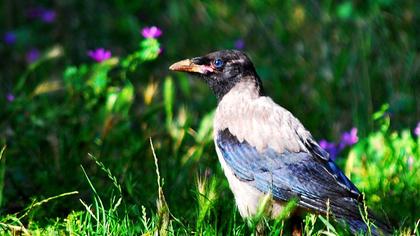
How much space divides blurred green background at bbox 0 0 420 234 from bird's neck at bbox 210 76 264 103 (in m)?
0.49

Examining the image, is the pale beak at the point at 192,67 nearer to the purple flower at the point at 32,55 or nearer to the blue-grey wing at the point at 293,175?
the blue-grey wing at the point at 293,175

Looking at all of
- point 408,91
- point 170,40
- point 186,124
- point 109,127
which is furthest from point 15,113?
point 408,91

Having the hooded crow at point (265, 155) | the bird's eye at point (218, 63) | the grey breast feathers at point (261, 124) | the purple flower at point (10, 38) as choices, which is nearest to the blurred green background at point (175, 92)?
the purple flower at point (10, 38)

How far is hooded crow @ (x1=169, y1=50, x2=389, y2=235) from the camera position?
4.42m

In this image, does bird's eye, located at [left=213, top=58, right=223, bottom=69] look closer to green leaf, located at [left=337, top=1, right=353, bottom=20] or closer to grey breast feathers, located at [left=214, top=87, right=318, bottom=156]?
grey breast feathers, located at [left=214, top=87, right=318, bottom=156]

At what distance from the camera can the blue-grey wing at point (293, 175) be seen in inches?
174

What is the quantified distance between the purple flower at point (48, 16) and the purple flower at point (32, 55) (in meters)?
0.28

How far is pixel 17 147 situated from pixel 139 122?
95 centimetres

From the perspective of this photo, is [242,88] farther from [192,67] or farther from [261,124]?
[261,124]

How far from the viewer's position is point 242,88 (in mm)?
5184

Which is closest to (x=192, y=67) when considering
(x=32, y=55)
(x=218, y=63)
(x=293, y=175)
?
(x=218, y=63)

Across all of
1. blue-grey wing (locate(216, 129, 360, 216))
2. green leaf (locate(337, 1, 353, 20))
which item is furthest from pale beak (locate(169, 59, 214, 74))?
green leaf (locate(337, 1, 353, 20))

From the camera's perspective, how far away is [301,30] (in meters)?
7.81

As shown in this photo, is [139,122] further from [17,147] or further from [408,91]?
[408,91]
